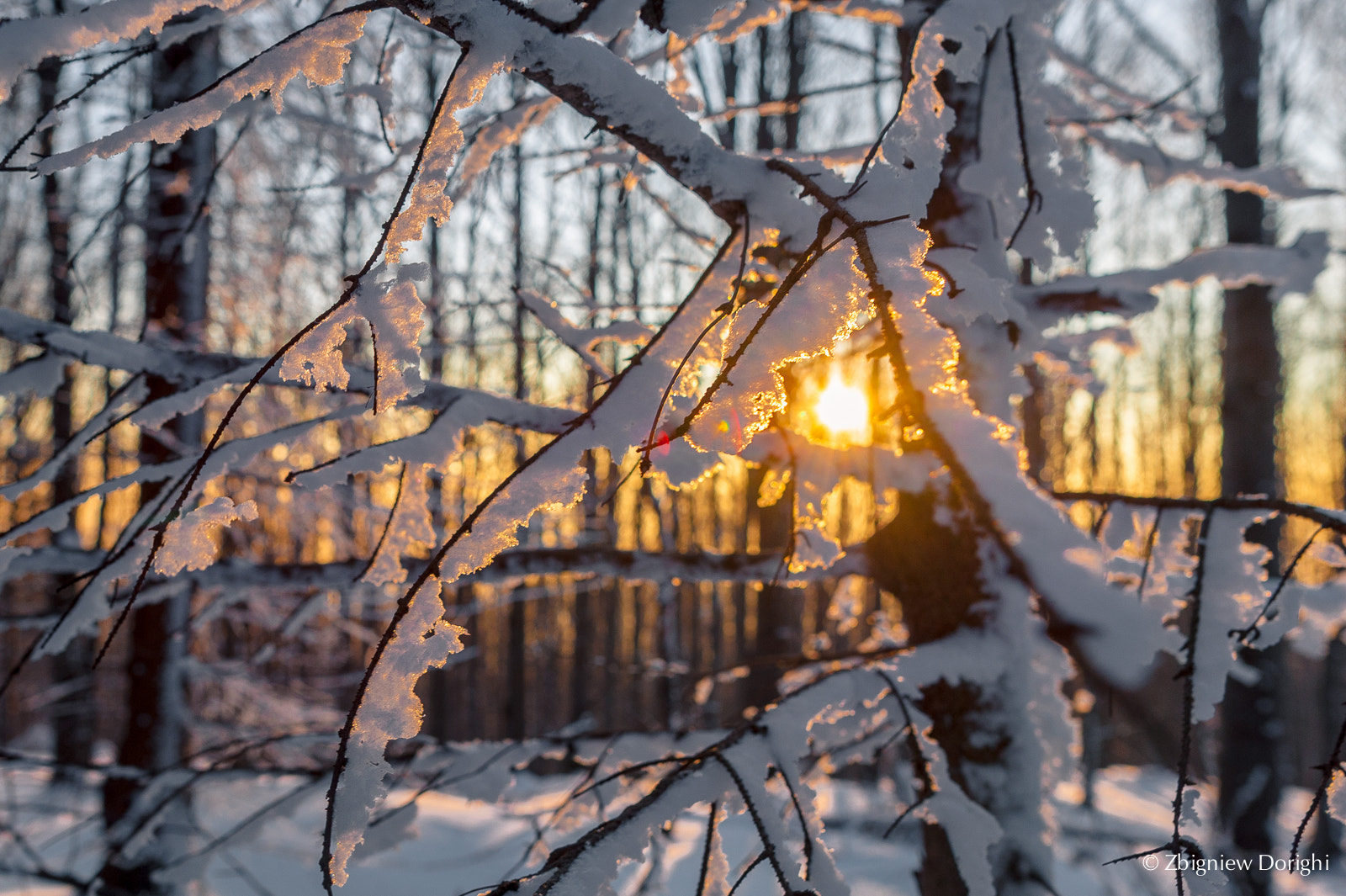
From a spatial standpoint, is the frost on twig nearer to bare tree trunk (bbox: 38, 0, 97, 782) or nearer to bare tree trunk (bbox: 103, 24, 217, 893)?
bare tree trunk (bbox: 38, 0, 97, 782)

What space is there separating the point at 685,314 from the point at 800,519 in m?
0.63

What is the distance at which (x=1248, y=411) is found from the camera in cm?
499

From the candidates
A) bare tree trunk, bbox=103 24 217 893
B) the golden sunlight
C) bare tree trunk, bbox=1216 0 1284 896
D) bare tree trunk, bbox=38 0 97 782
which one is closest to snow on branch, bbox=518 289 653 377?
the golden sunlight

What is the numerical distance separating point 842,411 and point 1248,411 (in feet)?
16.3

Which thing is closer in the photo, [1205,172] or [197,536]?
[197,536]

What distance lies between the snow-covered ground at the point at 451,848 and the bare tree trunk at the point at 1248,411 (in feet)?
2.30

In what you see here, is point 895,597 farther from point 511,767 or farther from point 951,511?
point 511,767

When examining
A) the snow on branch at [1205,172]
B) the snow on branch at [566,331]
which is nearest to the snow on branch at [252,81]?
the snow on branch at [566,331]

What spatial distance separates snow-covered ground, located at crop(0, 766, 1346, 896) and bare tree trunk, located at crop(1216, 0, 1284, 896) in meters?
0.70

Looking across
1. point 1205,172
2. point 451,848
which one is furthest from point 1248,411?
point 451,848

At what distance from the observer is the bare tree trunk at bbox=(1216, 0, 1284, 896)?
16.3ft

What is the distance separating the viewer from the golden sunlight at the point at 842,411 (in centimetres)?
155

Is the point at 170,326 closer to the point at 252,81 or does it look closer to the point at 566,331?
the point at 566,331

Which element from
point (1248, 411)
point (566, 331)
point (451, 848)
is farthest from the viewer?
point (451, 848)
